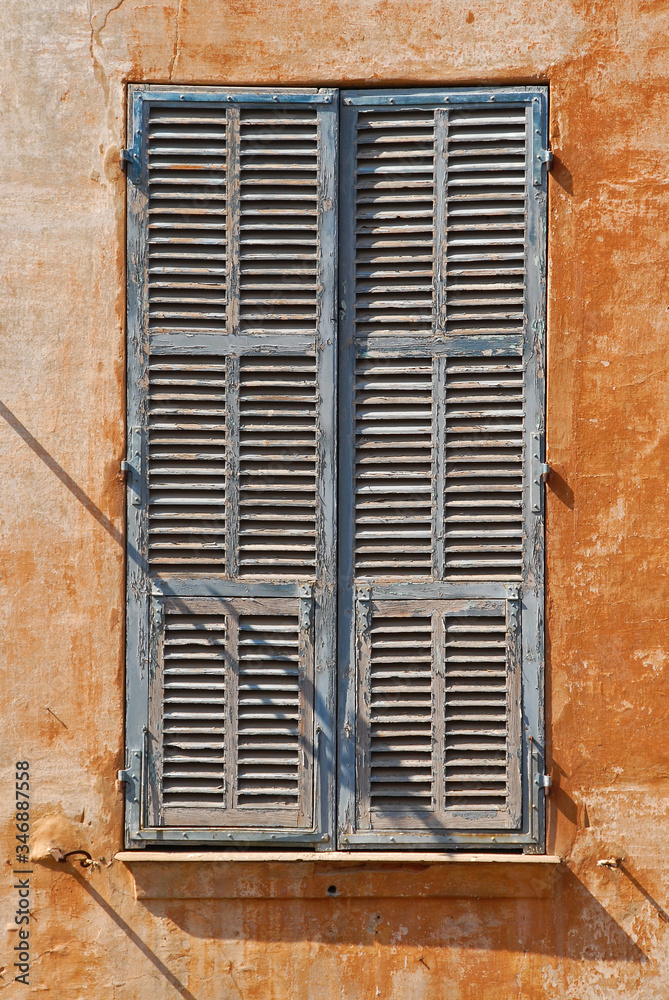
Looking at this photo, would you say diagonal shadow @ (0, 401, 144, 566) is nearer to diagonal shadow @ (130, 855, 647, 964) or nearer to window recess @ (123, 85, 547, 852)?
window recess @ (123, 85, 547, 852)

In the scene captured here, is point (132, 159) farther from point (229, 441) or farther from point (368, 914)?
point (368, 914)

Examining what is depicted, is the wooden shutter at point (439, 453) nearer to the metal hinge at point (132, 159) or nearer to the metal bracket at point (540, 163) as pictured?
the metal bracket at point (540, 163)

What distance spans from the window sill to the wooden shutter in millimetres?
122

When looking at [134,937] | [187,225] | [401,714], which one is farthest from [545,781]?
[187,225]

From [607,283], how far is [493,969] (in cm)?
288

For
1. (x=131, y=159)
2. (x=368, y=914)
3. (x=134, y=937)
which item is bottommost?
(x=134, y=937)

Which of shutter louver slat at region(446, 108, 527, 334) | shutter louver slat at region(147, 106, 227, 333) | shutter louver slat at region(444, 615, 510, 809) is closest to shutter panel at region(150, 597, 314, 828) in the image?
shutter louver slat at region(444, 615, 510, 809)

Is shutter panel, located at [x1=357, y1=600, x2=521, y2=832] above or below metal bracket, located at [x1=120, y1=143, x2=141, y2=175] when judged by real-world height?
below

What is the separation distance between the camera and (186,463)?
3.37m

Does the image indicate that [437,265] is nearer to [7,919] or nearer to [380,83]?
[380,83]

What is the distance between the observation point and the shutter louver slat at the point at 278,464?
336cm

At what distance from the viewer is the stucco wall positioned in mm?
3318

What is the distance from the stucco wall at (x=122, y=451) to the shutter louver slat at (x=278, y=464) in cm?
54

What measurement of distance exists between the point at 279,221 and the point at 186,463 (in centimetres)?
109
